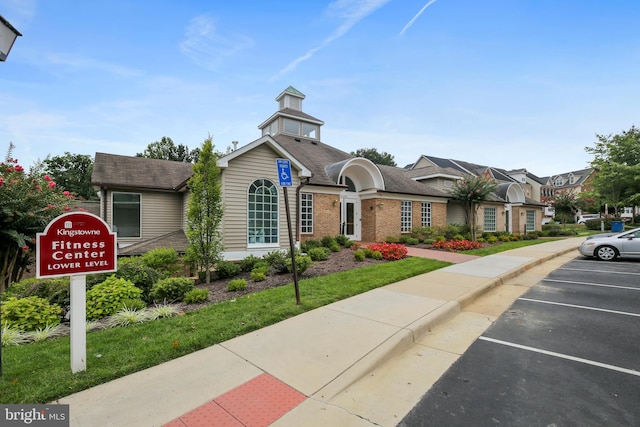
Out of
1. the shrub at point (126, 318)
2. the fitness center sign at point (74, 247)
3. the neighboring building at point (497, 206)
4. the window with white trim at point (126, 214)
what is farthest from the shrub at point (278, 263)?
the neighboring building at point (497, 206)

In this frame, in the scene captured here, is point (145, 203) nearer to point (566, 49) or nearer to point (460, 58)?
point (460, 58)

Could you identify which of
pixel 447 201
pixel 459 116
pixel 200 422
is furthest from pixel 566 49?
pixel 200 422

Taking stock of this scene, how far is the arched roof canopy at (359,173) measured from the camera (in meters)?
15.7

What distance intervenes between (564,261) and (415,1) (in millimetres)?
11715

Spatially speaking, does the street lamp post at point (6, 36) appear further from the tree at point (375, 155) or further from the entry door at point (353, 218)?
the tree at point (375, 155)

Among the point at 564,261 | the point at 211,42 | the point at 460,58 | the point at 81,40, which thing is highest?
the point at 460,58

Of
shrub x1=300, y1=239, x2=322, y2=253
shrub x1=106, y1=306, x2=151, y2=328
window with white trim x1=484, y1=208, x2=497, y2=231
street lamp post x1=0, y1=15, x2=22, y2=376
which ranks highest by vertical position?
street lamp post x1=0, y1=15, x2=22, y2=376

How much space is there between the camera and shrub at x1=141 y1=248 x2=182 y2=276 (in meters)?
8.20

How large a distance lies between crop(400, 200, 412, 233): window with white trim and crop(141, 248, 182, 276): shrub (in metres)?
13.6

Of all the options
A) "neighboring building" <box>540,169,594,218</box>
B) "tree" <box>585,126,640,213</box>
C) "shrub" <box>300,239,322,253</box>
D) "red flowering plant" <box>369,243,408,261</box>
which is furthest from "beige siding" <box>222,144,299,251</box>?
"neighboring building" <box>540,169,594,218</box>

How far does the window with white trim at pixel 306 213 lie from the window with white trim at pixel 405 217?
6.94 metres

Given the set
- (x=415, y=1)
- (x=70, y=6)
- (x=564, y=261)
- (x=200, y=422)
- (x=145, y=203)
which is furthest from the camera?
(x=145, y=203)

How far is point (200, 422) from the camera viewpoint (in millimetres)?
2354

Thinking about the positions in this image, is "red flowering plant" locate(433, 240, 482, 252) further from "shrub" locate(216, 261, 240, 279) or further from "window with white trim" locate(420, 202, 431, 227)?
"shrub" locate(216, 261, 240, 279)
